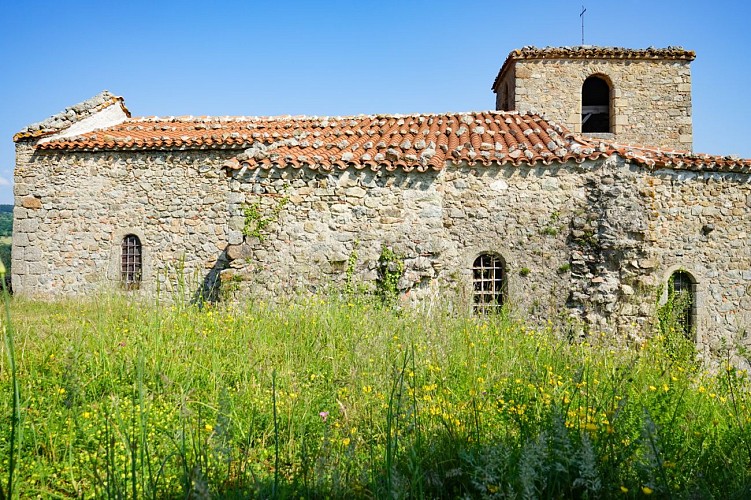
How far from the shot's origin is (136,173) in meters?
12.2

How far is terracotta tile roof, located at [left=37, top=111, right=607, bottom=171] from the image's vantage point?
28.2 feet

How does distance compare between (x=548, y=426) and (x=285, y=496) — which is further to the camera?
(x=548, y=426)

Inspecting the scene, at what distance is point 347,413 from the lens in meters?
3.49

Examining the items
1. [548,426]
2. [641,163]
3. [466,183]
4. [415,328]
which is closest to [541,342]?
[415,328]

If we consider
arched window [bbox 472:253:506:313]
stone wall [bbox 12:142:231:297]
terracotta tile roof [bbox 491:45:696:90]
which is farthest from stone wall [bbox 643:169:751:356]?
stone wall [bbox 12:142:231:297]

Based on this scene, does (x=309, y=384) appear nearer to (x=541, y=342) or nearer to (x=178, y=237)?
(x=541, y=342)

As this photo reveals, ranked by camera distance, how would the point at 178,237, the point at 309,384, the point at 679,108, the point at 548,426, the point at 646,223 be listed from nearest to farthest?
the point at 548,426 < the point at 309,384 < the point at 646,223 < the point at 178,237 < the point at 679,108

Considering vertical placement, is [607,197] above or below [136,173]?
below

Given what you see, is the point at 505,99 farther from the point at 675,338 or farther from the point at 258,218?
the point at 675,338

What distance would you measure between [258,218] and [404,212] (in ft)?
8.57

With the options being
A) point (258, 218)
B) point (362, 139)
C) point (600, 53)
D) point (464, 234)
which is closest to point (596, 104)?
point (600, 53)

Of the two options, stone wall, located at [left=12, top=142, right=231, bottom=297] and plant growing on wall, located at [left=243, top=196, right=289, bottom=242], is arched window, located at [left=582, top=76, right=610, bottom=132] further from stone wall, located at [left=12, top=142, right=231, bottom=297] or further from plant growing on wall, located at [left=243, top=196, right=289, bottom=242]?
stone wall, located at [left=12, top=142, right=231, bottom=297]

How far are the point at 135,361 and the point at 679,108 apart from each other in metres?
16.0

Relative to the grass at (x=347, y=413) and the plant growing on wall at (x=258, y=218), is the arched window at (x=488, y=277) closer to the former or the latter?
the grass at (x=347, y=413)
